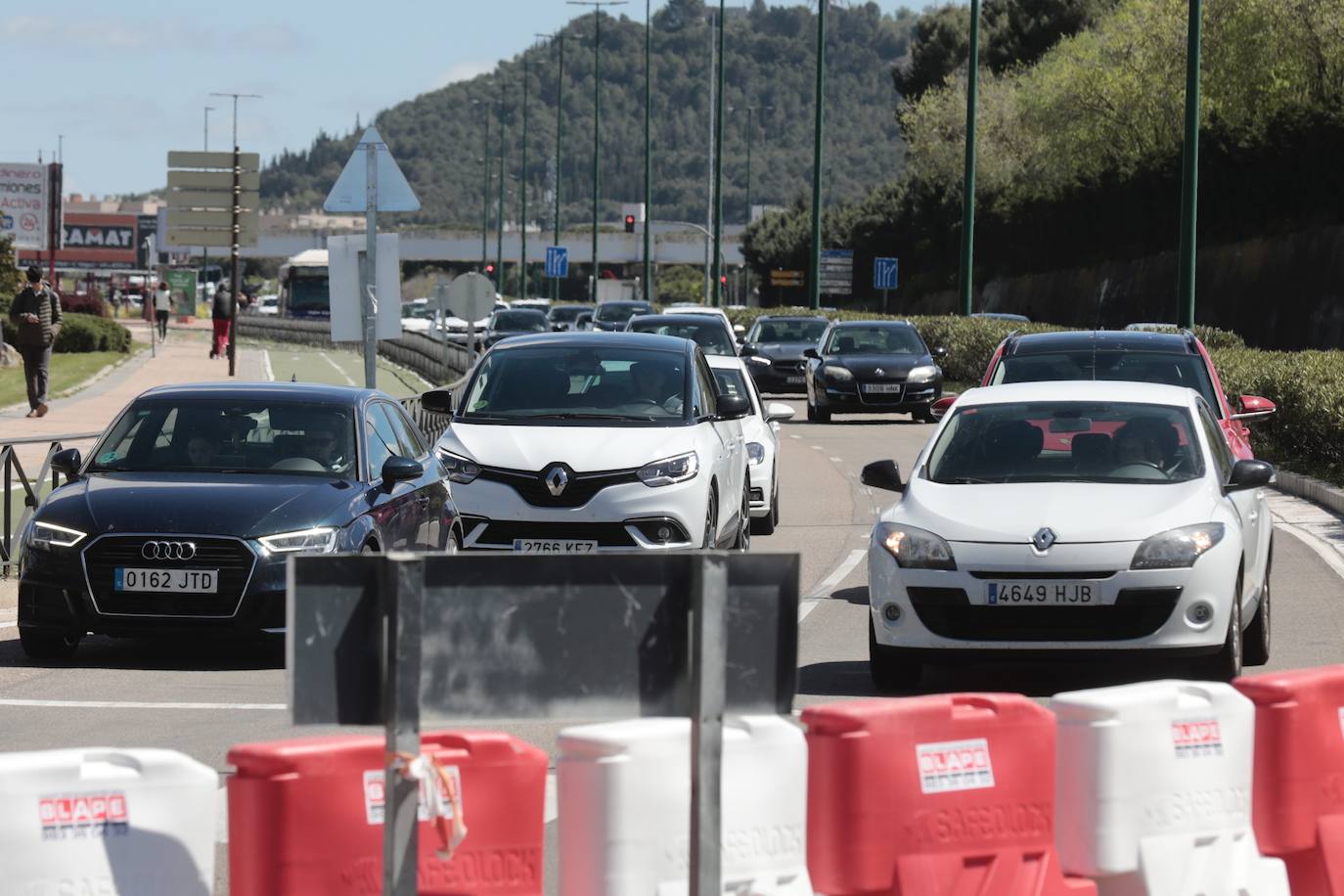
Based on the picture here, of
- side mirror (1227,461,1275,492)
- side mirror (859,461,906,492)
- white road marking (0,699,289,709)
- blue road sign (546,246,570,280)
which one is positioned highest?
blue road sign (546,246,570,280)

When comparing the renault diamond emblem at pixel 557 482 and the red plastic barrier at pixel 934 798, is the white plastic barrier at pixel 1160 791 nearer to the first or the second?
the red plastic barrier at pixel 934 798

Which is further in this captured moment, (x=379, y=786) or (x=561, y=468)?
(x=561, y=468)

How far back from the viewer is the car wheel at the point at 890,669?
988cm

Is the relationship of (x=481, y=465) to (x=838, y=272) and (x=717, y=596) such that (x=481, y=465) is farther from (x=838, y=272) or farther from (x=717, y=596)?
(x=838, y=272)

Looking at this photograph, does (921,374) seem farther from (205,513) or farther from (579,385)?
(205,513)

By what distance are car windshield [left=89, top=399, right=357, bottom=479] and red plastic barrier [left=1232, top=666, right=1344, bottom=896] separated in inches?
263

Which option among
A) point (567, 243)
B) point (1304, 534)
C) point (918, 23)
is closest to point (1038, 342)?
point (1304, 534)

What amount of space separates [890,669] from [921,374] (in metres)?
23.7

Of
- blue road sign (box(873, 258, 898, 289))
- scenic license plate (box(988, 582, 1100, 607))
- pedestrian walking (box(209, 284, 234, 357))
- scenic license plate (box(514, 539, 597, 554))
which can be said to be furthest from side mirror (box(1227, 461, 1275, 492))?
blue road sign (box(873, 258, 898, 289))

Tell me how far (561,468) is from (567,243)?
506 feet

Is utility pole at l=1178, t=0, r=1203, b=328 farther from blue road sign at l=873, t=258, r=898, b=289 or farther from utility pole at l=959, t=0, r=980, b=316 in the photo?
blue road sign at l=873, t=258, r=898, b=289

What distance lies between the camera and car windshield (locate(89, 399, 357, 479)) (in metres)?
11.8

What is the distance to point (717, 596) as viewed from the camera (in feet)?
15.6

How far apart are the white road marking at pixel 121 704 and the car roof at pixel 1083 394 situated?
391 cm
